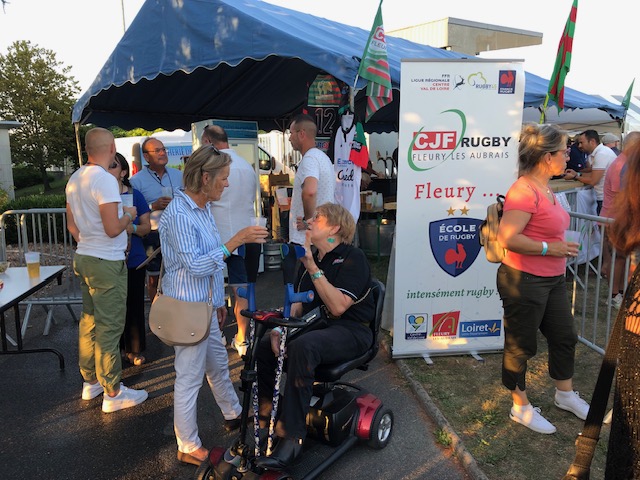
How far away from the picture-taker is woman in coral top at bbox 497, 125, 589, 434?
3004mm

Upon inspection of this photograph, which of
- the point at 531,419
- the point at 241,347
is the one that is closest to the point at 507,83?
the point at 531,419

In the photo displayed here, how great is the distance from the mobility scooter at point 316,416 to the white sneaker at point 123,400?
108 centimetres

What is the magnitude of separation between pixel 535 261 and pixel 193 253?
2057mm

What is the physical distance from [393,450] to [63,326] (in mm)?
4219

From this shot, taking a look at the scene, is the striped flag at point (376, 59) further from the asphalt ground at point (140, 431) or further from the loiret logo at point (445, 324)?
the asphalt ground at point (140, 431)

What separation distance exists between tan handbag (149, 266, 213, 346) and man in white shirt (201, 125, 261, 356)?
1665 mm

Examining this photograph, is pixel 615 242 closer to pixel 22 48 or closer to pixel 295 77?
pixel 295 77

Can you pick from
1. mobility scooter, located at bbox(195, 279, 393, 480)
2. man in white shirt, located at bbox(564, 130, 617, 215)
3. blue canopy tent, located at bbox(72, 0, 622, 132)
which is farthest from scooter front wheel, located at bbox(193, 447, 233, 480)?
man in white shirt, located at bbox(564, 130, 617, 215)

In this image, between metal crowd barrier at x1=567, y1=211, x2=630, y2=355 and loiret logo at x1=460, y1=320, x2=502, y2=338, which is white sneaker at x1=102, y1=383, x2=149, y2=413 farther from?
metal crowd barrier at x1=567, y1=211, x2=630, y2=355

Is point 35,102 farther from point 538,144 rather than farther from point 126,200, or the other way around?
point 538,144

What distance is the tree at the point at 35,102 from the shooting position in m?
22.3

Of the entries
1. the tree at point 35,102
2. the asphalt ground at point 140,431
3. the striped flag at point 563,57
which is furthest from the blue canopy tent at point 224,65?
the tree at point 35,102

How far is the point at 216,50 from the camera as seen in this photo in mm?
5125

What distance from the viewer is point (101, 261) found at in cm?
354
